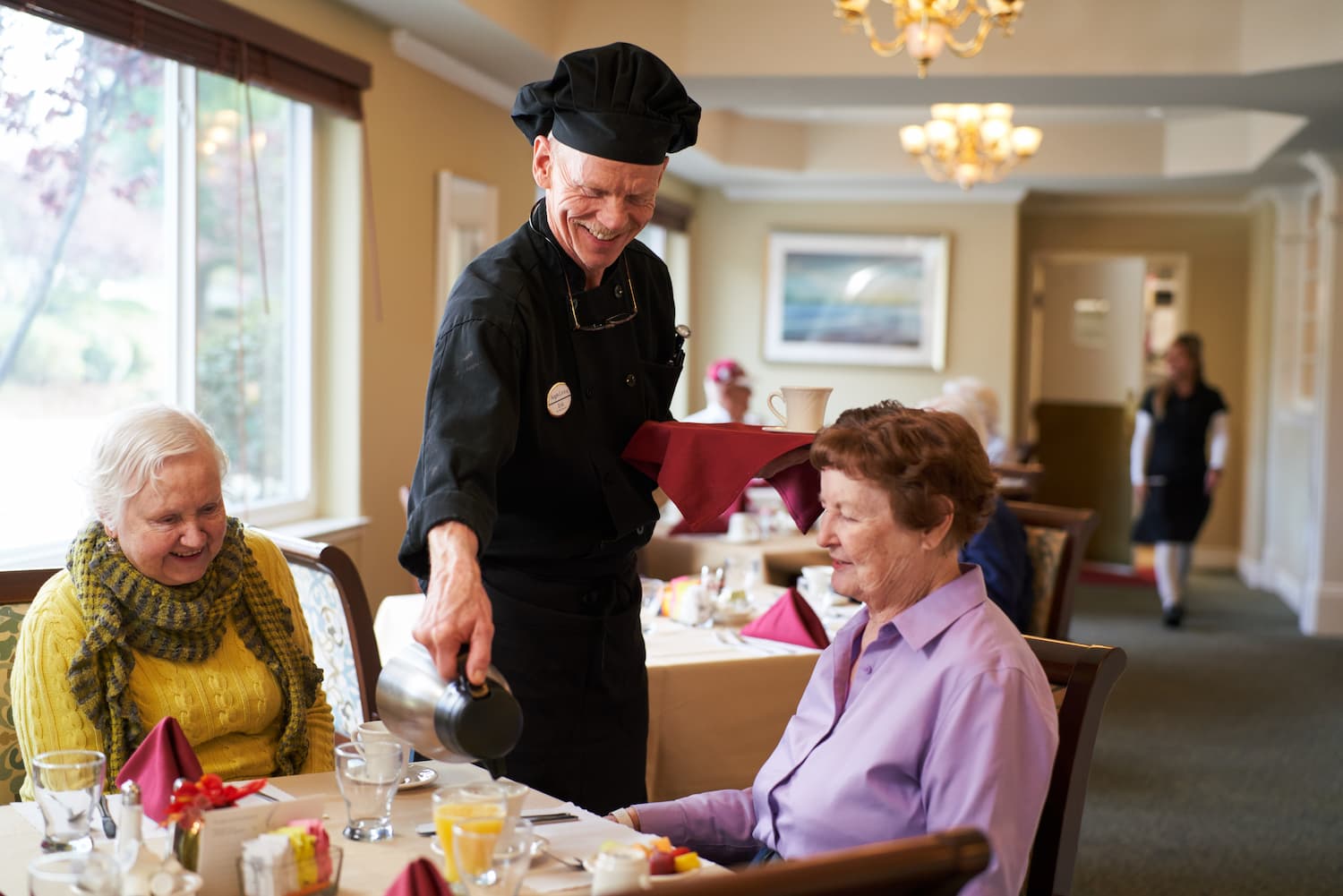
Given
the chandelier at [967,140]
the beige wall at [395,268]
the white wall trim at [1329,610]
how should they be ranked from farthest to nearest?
the white wall trim at [1329,610] → the chandelier at [967,140] → the beige wall at [395,268]

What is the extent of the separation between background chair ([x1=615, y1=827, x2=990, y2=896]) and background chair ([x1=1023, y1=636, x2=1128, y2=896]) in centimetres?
77

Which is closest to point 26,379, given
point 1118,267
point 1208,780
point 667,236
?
point 1208,780

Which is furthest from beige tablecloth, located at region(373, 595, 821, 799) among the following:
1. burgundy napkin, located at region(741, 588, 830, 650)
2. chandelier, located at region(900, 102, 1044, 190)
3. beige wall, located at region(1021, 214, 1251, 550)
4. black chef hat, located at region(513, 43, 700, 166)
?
beige wall, located at region(1021, 214, 1251, 550)

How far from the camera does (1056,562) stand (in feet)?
11.3

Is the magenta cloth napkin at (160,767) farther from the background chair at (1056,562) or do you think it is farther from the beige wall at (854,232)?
the beige wall at (854,232)

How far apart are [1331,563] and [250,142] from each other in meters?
6.48

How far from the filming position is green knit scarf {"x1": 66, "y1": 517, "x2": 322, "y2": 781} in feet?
6.11

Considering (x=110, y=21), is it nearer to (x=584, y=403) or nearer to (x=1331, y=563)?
(x=584, y=403)

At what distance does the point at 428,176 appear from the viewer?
523 centimetres

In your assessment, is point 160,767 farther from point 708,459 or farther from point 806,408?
point 806,408

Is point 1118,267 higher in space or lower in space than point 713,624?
higher

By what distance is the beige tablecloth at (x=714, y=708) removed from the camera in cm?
289

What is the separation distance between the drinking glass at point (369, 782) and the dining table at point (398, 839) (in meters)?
0.02

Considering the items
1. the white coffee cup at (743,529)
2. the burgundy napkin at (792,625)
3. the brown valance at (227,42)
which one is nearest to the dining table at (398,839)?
the burgundy napkin at (792,625)
